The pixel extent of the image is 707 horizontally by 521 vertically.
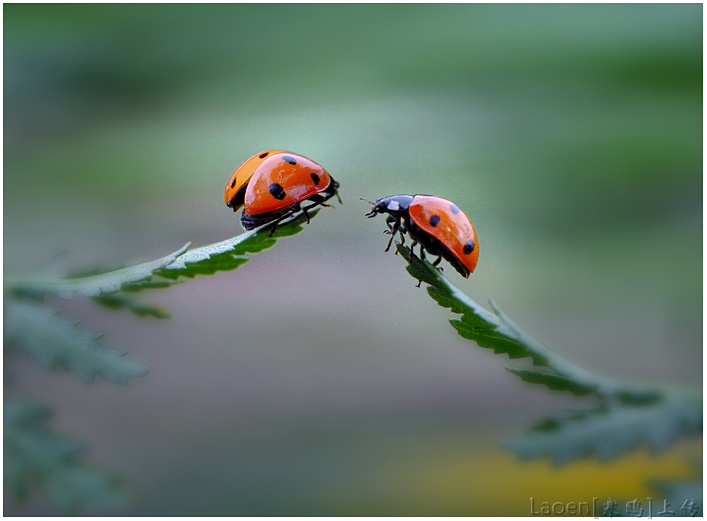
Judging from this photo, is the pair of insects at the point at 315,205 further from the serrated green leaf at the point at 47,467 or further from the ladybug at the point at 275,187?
the serrated green leaf at the point at 47,467

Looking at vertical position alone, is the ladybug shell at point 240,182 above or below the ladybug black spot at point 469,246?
above

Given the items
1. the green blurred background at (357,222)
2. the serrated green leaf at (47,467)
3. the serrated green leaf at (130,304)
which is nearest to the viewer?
the serrated green leaf at (47,467)

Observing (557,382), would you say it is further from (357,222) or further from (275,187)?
(357,222)

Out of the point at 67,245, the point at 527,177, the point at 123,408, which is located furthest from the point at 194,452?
the point at 527,177

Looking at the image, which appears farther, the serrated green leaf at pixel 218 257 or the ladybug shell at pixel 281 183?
the ladybug shell at pixel 281 183

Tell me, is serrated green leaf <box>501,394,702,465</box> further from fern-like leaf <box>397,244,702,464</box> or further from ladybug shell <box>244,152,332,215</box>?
ladybug shell <box>244,152,332,215</box>

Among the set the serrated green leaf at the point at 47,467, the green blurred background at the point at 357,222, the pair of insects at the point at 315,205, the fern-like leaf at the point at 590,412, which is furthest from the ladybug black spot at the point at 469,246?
the serrated green leaf at the point at 47,467

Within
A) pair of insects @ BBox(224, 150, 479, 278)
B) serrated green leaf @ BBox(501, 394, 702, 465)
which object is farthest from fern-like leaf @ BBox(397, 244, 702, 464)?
pair of insects @ BBox(224, 150, 479, 278)
